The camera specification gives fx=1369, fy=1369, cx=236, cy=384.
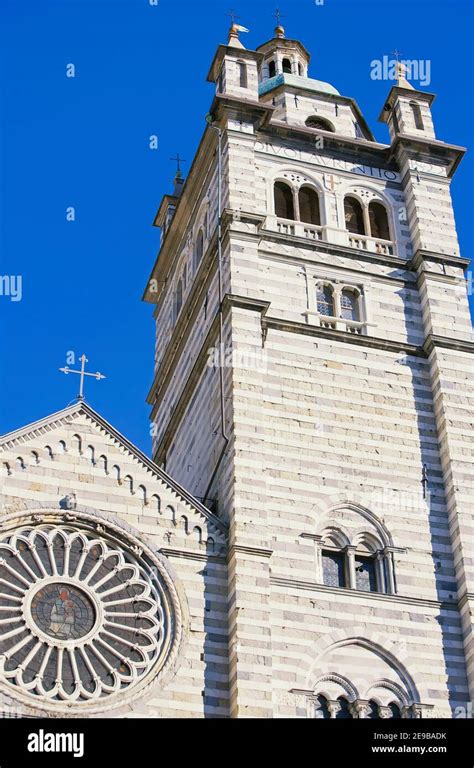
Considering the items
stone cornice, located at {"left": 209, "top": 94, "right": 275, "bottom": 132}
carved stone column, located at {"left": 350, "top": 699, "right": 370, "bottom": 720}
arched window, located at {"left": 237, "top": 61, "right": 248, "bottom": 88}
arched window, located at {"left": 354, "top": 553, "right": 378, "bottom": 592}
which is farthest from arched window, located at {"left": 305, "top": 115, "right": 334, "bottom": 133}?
carved stone column, located at {"left": 350, "top": 699, "right": 370, "bottom": 720}

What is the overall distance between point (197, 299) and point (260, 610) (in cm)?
977

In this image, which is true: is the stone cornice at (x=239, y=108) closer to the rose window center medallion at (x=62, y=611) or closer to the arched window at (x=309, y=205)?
the arched window at (x=309, y=205)

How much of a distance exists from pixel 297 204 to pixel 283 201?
42cm

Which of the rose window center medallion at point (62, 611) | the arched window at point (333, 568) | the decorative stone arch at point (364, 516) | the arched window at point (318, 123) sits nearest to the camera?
the rose window center medallion at point (62, 611)

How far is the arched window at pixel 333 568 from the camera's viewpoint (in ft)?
81.0

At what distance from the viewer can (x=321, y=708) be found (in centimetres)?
2291

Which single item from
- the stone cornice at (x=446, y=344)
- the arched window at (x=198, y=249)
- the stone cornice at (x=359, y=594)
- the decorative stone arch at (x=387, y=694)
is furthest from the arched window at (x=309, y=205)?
the decorative stone arch at (x=387, y=694)

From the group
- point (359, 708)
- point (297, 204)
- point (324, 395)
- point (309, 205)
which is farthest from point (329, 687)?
point (309, 205)

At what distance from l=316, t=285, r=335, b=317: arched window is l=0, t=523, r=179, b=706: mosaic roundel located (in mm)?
7873

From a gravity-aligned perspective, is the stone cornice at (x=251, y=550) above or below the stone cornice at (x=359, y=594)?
above

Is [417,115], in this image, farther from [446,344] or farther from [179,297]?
[446,344]

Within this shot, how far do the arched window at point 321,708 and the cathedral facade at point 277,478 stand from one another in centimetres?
4

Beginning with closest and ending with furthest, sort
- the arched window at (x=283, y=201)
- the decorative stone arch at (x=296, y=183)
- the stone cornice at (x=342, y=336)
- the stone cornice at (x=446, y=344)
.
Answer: the stone cornice at (x=342, y=336), the stone cornice at (x=446, y=344), the decorative stone arch at (x=296, y=183), the arched window at (x=283, y=201)
